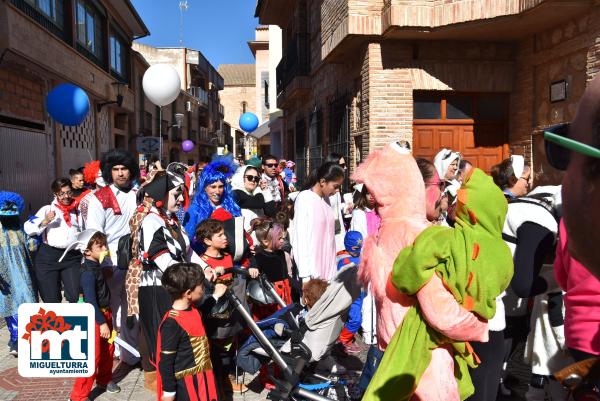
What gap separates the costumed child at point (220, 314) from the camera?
153 inches

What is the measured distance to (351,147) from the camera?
1064cm

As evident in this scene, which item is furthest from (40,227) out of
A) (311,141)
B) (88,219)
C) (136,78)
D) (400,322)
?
(136,78)

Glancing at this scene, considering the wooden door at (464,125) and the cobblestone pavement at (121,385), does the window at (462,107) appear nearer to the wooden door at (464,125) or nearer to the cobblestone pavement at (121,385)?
the wooden door at (464,125)

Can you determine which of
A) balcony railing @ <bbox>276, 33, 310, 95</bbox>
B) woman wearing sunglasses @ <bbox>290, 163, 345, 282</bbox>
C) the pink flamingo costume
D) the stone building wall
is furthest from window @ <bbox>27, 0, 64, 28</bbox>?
the stone building wall

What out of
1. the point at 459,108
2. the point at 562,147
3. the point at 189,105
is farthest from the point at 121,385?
the point at 189,105

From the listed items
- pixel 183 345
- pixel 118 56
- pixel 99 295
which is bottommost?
pixel 183 345

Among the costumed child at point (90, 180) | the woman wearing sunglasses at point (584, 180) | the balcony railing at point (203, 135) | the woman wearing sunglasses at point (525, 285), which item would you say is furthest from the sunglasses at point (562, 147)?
the balcony railing at point (203, 135)

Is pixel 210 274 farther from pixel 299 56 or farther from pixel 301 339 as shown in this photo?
pixel 299 56

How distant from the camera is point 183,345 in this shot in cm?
324

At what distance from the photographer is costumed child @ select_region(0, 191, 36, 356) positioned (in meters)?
4.68

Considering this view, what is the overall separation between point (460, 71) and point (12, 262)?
306 inches

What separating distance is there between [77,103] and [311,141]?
8.07m

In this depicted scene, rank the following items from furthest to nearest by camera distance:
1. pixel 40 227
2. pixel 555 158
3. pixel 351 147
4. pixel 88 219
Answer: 1. pixel 351 147
2. pixel 40 227
3. pixel 88 219
4. pixel 555 158

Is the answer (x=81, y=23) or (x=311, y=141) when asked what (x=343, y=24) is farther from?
(x=81, y=23)
